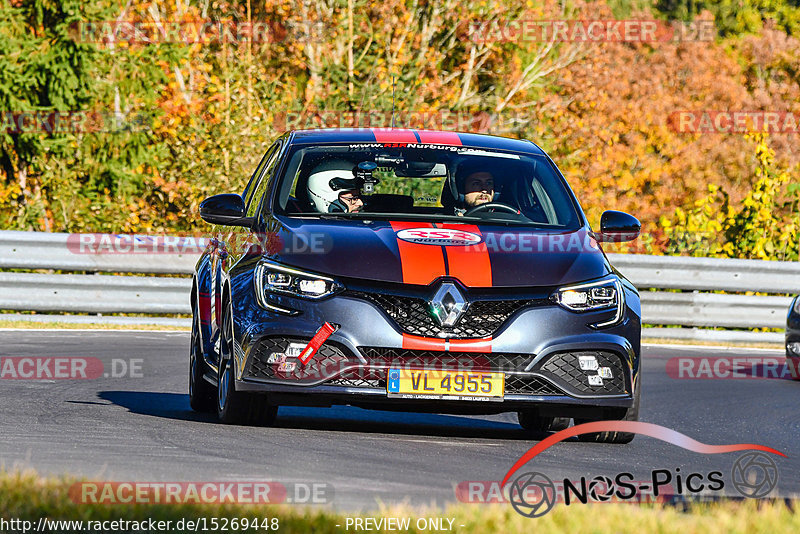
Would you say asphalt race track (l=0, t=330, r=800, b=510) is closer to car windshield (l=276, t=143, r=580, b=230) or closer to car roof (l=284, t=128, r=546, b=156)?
car windshield (l=276, t=143, r=580, b=230)

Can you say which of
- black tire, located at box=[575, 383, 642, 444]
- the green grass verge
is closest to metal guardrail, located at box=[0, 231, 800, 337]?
black tire, located at box=[575, 383, 642, 444]

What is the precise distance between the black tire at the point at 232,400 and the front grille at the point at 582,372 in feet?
4.87

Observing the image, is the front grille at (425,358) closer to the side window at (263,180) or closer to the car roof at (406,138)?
the side window at (263,180)

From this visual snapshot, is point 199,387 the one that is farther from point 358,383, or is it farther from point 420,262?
point 420,262

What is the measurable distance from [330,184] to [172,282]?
28.0ft

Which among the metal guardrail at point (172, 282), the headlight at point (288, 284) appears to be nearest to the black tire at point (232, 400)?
the headlight at point (288, 284)

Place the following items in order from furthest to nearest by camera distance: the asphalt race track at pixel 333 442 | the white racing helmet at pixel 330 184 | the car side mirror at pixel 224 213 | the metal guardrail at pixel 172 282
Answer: the metal guardrail at pixel 172 282 → the white racing helmet at pixel 330 184 → the car side mirror at pixel 224 213 → the asphalt race track at pixel 333 442

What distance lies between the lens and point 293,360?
7.42m

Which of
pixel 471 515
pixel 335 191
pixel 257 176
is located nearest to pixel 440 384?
pixel 335 191

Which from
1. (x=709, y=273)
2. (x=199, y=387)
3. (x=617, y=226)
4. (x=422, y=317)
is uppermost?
(x=617, y=226)

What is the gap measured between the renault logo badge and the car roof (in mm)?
1801

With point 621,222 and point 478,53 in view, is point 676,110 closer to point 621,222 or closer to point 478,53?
point 478,53

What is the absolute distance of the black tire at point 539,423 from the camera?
9008 millimetres

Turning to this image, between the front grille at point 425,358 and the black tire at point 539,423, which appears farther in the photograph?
the black tire at point 539,423
